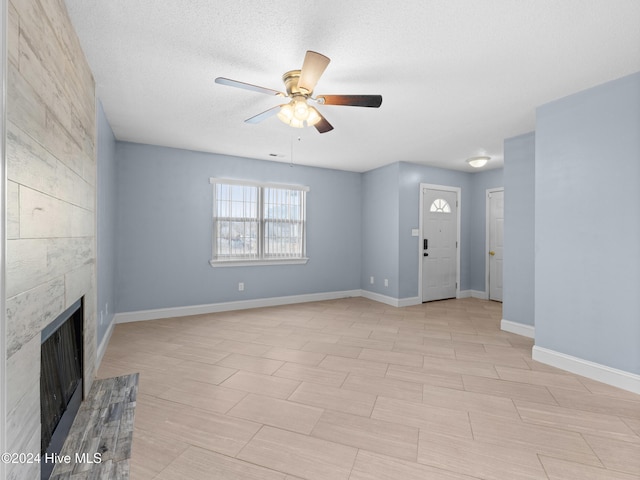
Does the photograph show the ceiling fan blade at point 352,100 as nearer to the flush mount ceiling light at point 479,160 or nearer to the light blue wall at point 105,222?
the light blue wall at point 105,222

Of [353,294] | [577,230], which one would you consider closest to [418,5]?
[577,230]

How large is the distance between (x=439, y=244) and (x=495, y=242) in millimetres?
1016

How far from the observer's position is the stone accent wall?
1153mm

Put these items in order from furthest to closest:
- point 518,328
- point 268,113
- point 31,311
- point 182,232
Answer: point 182,232
point 518,328
point 268,113
point 31,311

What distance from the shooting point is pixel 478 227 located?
6199 mm

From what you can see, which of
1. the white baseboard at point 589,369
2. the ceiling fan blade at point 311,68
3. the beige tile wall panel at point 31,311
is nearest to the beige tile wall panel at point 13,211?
the beige tile wall panel at point 31,311

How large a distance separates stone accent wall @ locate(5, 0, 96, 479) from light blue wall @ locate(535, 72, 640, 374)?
380 centimetres

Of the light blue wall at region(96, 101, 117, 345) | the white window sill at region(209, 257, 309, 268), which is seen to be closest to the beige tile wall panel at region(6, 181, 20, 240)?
the light blue wall at region(96, 101, 117, 345)

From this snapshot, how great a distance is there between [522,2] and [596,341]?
2683 mm

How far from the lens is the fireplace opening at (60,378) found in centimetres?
158

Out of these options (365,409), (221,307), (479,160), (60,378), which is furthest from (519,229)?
(60,378)

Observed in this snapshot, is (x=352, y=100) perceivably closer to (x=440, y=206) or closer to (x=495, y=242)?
(x=440, y=206)

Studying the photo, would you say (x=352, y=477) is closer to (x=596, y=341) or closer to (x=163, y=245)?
(x=596, y=341)

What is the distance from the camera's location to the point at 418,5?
1.75 m
